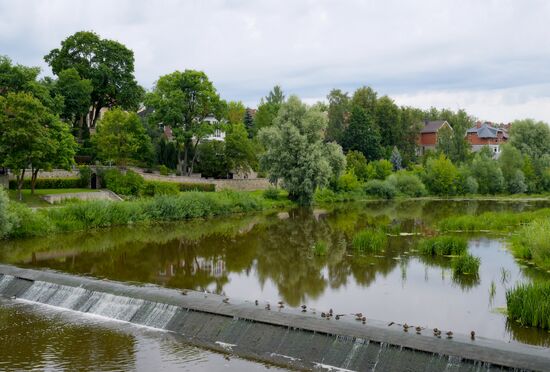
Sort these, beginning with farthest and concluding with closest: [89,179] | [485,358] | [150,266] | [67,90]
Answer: [67,90] → [89,179] → [150,266] → [485,358]

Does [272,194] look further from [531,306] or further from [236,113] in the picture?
[531,306]

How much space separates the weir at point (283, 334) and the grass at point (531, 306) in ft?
8.91

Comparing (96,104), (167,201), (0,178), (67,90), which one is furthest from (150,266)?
(96,104)

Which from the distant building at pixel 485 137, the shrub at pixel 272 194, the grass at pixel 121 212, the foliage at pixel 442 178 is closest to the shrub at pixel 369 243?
the grass at pixel 121 212

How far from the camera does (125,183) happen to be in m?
50.7

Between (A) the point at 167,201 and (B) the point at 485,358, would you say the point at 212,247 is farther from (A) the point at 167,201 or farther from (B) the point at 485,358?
(B) the point at 485,358

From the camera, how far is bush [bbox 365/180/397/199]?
226 feet

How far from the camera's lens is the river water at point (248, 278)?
53.5ft

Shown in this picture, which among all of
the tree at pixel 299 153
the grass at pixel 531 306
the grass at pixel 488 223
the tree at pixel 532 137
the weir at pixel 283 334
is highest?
the tree at pixel 532 137

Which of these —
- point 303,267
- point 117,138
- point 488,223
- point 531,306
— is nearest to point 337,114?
point 117,138

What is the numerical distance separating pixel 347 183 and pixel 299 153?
14767mm

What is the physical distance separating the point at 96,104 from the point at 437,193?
42.2 metres

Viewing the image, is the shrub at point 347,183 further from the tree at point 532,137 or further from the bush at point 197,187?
the tree at point 532,137

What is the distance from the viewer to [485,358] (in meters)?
13.5
